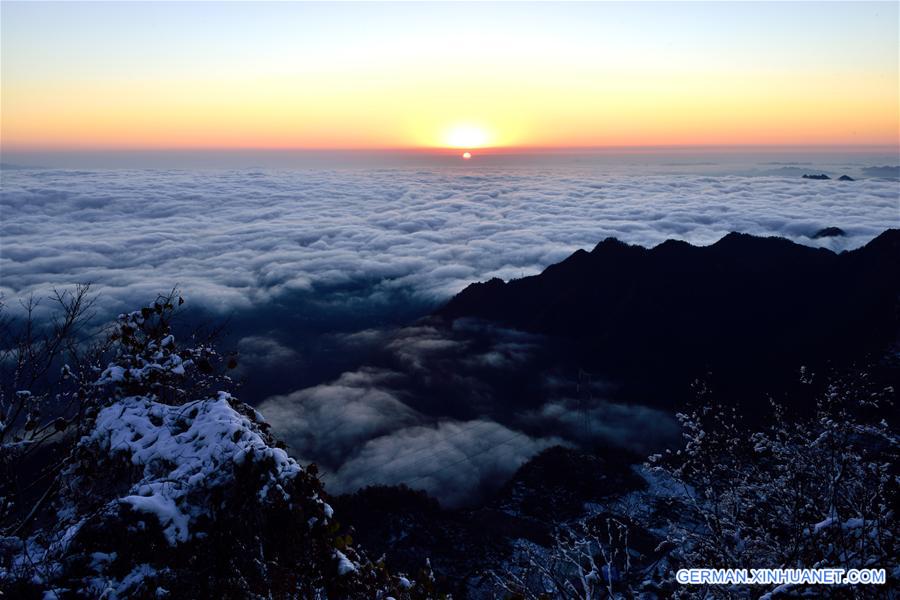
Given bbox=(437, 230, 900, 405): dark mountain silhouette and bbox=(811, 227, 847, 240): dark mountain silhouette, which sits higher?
bbox=(811, 227, 847, 240): dark mountain silhouette

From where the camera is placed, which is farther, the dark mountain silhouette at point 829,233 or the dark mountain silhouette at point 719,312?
the dark mountain silhouette at point 829,233

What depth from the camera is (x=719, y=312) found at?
68.8m

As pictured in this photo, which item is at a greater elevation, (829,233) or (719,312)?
(829,233)

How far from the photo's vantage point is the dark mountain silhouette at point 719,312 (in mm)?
58312

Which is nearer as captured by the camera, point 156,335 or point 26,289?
point 156,335

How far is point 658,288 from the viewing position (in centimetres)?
7450

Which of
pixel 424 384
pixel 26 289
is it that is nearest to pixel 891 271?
pixel 424 384

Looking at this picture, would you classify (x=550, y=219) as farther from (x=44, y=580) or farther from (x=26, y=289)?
(x=44, y=580)

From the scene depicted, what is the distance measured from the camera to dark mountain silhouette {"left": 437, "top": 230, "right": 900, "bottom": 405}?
5831 cm

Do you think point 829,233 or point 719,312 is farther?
point 829,233

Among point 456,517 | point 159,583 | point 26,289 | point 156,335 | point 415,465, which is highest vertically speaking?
point 156,335

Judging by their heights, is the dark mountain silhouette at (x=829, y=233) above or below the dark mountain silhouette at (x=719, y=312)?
above

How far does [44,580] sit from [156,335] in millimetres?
4935

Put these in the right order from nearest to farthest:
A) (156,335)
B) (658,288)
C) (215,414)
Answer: (215,414)
(156,335)
(658,288)
